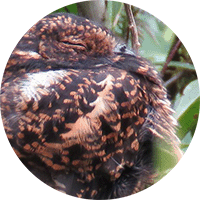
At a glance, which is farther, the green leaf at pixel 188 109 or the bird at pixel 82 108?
the green leaf at pixel 188 109

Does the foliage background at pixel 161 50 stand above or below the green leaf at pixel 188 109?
above

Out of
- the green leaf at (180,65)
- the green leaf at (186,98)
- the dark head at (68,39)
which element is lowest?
the green leaf at (186,98)

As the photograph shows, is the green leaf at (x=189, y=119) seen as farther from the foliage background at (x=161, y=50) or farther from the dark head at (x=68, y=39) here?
the dark head at (x=68, y=39)

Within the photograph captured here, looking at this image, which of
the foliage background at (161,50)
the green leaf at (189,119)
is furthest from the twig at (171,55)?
the green leaf at (189,119)

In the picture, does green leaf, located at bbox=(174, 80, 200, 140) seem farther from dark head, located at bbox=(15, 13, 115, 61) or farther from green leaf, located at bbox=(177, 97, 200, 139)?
dark head, located at bbox=(15, 13, 115, 61)

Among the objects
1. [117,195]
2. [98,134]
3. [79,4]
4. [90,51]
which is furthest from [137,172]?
[79,4]

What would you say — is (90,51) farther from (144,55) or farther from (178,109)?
(178,109)
